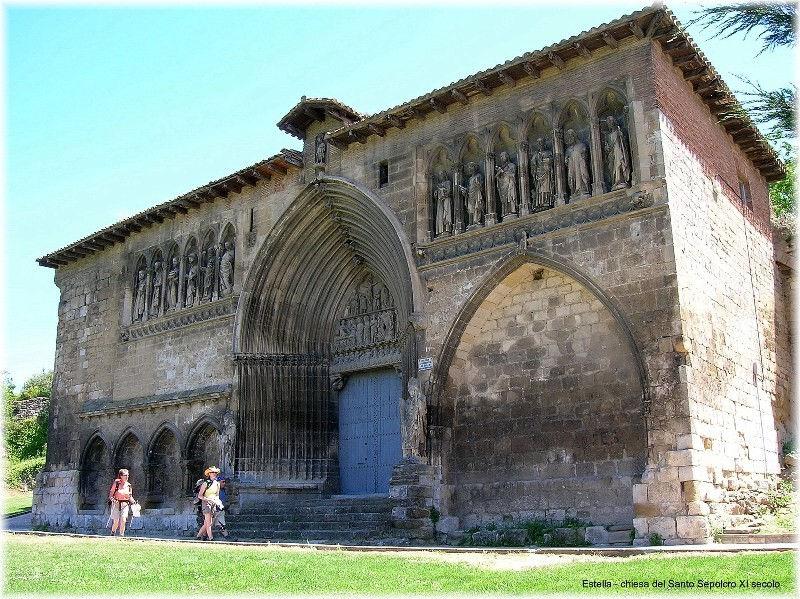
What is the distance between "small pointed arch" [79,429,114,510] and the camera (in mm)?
19078

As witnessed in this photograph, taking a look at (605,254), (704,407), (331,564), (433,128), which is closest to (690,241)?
(605,254)

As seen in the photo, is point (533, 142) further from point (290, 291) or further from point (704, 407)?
point (290, 291)

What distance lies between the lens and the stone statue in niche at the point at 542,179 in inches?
511

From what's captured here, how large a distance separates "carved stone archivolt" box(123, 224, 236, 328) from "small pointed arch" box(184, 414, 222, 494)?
234cm

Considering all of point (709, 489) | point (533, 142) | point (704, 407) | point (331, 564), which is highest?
point (533, 142)

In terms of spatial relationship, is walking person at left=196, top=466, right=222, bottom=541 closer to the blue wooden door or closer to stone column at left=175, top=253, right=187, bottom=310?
the blue wooden door

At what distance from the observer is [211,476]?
13.2 metres

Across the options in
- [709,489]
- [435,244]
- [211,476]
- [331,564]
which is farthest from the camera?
[435,244]

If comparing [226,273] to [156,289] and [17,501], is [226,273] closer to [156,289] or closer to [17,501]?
[156,289]

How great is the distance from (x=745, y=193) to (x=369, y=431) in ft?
27.7

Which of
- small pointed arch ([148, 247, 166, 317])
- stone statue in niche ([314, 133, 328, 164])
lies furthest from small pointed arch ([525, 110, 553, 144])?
small pointed arch ([148, 247, 166, 317])

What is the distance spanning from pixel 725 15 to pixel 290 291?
11.1 metres

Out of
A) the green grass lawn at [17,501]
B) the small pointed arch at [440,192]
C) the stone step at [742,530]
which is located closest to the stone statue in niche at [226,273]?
the small pointed arch at [440,192]

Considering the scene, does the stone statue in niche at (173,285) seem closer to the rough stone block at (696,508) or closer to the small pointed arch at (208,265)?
the small pointed arch at (208,265)
